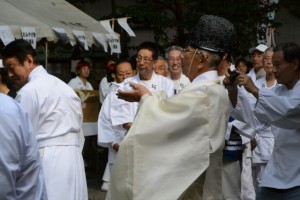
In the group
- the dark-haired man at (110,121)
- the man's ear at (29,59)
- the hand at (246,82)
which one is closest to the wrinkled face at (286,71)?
the hand at (246,82)

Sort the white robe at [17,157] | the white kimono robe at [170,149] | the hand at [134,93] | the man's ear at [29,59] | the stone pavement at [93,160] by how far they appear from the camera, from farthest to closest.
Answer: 1. the stone pavement at [93,160]
2. the man's ear at [29,59]
3. the hand at [134,93]
4. the white kimono robe at [170,149]
5. the white robe at [17,157]

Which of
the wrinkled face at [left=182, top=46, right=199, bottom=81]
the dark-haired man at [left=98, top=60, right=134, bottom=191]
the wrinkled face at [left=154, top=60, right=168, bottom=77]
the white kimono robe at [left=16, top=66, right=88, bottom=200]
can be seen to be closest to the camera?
the wrinkled face at [left=182, top=46, right=199, bottom=81]

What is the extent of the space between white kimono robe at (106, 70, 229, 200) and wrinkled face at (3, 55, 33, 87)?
2.02m

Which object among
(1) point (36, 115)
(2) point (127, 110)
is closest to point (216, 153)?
(1) point (36, 115)

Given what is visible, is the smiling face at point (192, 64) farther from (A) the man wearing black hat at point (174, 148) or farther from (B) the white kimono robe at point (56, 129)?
(B) the white kimono robe at point (56, 129)

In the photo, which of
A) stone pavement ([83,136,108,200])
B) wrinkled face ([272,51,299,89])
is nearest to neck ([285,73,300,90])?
wrinkled face ([272,51,299,89])

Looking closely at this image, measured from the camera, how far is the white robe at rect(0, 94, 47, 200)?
322cm

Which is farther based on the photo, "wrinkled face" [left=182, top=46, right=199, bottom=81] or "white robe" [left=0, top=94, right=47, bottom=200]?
"wrinkled face" [left=182, top=46, right=199, bottom=81]

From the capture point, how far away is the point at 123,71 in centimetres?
867

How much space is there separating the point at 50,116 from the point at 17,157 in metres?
2.40

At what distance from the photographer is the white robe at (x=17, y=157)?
3217 millimetres

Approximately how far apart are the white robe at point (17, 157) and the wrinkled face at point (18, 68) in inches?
88.8

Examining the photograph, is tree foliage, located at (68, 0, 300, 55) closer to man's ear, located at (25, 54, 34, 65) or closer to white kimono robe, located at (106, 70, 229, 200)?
man's ear, located at (25, 54, 34, 65)

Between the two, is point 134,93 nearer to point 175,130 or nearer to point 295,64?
point 175,130
